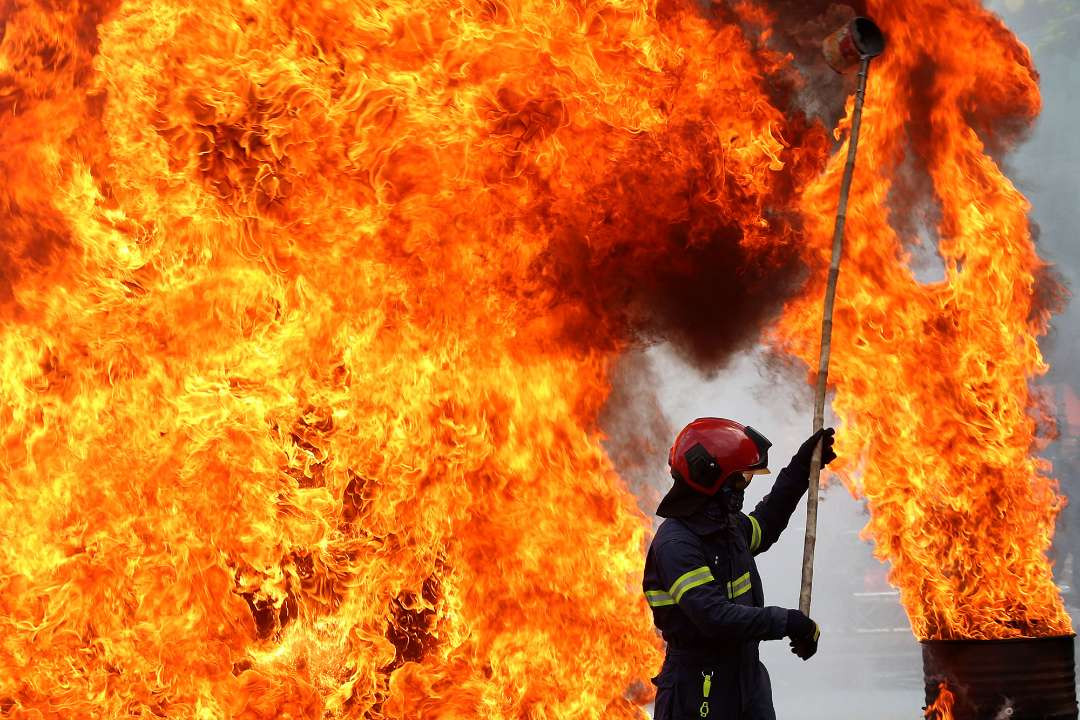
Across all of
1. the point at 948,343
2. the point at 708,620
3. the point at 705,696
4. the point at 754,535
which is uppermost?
the point at 948,343

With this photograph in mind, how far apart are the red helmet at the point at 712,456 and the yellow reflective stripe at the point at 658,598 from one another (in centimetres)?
42

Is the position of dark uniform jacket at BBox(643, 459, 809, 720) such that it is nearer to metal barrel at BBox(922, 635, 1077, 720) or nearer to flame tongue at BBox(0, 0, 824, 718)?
metal barrel at BBox(922, 635, 1077, 720)

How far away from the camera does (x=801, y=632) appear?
12.1 ft

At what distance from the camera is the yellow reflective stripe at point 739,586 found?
3973 mm

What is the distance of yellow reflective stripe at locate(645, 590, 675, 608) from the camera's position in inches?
154

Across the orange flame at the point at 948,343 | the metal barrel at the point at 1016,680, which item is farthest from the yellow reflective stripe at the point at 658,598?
the orange flame at the point at 948,343

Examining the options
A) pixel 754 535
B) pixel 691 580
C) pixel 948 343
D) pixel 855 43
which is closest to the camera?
pixel 691 580

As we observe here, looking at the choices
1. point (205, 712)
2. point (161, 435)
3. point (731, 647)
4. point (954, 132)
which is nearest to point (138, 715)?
point (205, 712)

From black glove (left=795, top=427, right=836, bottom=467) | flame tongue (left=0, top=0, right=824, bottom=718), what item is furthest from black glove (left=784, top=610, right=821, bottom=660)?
flame tongue (left=0, top=0, right=824, bottom=718)

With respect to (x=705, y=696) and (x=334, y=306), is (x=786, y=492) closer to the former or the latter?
(x=705, y=696)

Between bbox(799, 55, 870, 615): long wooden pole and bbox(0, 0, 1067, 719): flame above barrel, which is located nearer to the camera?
bbox(799, 55, 870, 615): long wooden pole

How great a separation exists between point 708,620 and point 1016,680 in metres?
1.78

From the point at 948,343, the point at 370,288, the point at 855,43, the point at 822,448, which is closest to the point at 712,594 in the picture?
the point at 822,448

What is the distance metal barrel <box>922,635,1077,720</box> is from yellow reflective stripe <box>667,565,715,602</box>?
5.36 ft
